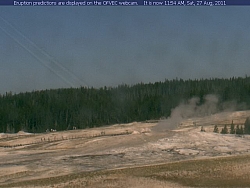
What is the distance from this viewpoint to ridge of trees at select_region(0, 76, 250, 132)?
4190 inches

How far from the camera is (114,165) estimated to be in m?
38.8

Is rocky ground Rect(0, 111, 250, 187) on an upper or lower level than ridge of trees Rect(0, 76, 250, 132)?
lower

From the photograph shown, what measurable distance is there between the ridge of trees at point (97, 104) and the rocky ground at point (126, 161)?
4746cm

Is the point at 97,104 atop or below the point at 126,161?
atop

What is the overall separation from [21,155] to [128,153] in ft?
43.3

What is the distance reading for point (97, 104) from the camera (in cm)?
11406

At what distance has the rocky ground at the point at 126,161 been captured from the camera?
32500 mm

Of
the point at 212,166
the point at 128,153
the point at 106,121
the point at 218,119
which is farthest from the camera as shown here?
the point at 106,121

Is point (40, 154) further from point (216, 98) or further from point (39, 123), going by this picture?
point (216, 98)

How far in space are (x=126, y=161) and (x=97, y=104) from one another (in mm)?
73523

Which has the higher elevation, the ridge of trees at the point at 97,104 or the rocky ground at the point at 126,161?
the ridge of trees at the point at 97,104

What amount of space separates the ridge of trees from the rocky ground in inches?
1868

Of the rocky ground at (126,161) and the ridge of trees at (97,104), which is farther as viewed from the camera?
the ridge of trees at (97,104)

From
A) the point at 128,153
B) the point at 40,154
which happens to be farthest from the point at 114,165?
the point at 40,154
